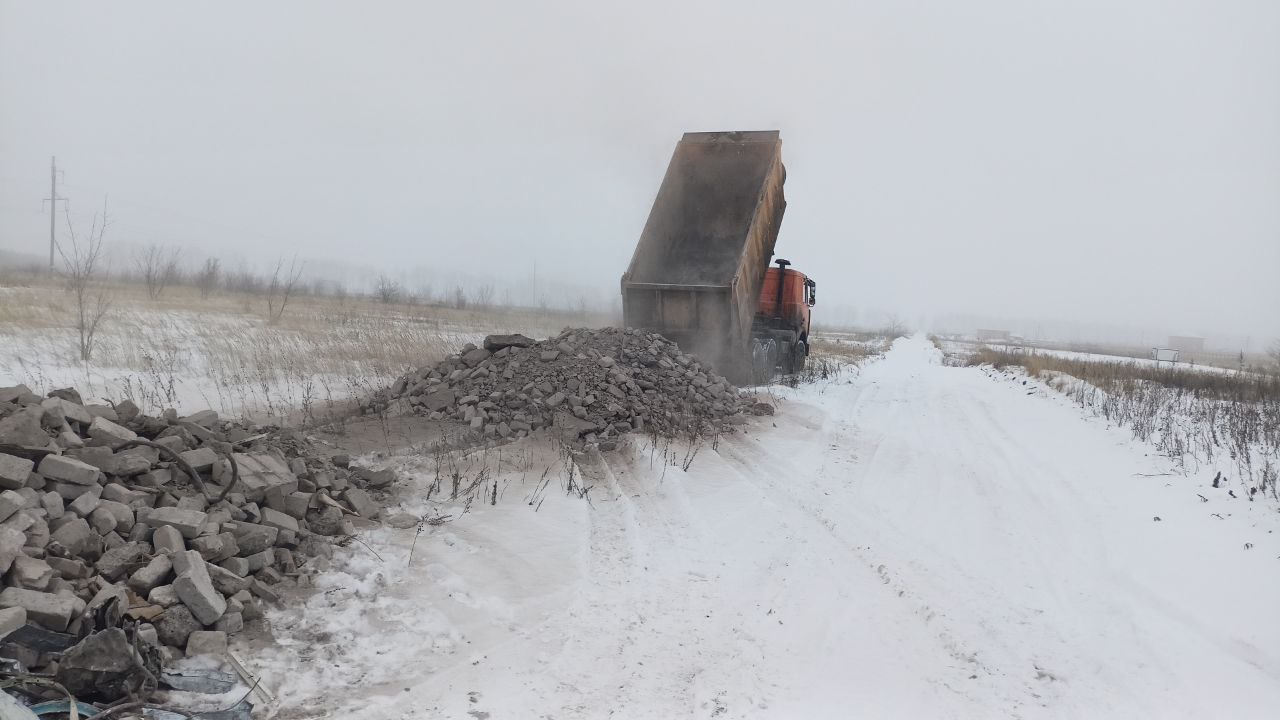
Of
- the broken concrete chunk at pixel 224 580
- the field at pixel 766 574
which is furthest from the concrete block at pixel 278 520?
the broken concrete chunk at pixel 224 580

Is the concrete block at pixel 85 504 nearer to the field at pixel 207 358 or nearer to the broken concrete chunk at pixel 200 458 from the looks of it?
the broken concrete chunk at pixel 200 458

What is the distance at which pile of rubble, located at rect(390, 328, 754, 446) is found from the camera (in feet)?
27.8

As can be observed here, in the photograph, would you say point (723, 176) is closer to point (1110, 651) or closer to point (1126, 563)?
point (1126, 563)

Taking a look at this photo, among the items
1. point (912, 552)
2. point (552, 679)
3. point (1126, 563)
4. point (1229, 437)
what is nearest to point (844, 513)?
point (912, 552)

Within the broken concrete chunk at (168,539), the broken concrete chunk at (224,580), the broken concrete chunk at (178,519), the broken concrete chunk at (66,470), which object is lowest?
the broken concrete chunk at (224,580)

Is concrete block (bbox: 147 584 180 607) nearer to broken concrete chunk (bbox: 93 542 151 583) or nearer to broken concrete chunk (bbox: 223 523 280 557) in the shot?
broken concrete chunk (bbox: 93 542 151 583)

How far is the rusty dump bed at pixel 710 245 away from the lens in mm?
12367

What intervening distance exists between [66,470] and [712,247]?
10.4 metres

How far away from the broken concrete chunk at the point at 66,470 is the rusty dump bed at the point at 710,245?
9140mm

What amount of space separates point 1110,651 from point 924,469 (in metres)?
4.40

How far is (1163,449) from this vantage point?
32.1 ft

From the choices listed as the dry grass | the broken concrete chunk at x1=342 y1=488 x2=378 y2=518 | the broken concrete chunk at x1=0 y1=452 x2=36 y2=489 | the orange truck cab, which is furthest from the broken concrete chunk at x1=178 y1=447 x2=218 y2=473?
the orange truck cab

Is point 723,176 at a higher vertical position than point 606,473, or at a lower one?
higher

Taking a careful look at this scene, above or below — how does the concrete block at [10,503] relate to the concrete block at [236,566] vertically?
above
